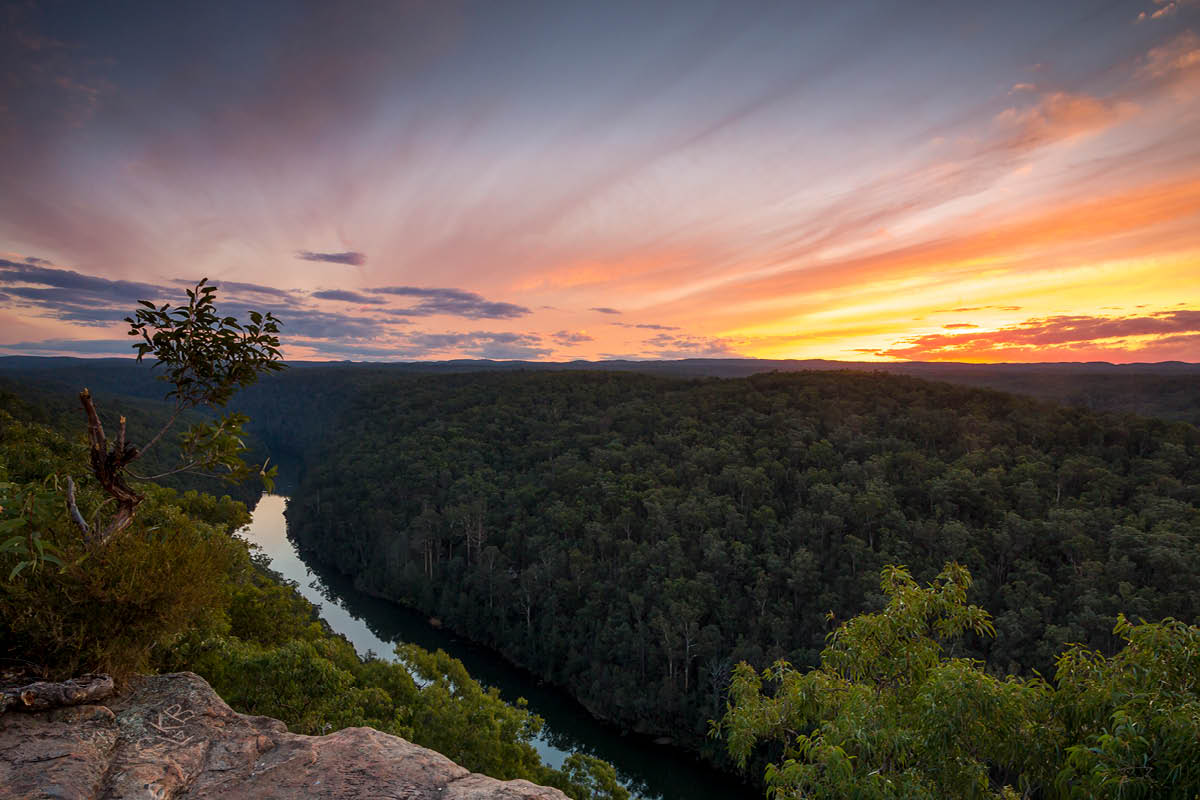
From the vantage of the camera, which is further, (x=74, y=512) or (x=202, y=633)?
(x=202, y=633)

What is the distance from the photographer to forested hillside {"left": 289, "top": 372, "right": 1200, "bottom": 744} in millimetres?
40719

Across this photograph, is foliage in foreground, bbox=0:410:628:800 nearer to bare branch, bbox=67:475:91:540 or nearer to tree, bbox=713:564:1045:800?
bare branch, bbox=67:475:91:540

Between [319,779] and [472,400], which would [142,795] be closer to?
[319,779]

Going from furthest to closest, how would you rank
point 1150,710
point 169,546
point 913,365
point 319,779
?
point 913,365
point 169,546
point 319,779
point 1150,710

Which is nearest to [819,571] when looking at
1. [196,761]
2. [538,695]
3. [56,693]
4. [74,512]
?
[538,695]

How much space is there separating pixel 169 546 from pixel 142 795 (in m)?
2.37

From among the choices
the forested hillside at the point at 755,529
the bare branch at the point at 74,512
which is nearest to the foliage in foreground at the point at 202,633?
the bare branch at the point at 74,512

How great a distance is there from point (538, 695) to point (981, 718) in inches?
1861

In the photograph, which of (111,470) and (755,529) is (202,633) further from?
(755,529)

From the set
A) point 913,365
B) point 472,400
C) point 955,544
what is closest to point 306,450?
point 472,400

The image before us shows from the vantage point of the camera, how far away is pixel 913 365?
19688 centimetres

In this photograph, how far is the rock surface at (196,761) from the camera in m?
4.00

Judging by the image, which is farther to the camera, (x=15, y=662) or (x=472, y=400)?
(x=472, y=400)

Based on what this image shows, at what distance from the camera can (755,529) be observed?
56.1 meters
